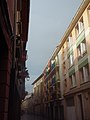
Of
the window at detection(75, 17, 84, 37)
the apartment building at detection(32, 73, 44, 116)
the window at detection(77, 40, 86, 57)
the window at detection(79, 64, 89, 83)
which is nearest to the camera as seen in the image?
the window at detection(79, 64, 89, 83)

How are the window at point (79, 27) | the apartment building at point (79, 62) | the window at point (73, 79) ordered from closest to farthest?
the apartment building at point (79, 62)
the window at point (79, 27)
the window at point (73, 79)

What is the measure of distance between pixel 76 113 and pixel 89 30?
34.0 feet

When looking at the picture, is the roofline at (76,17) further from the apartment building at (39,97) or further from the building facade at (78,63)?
the apartment building at (39,97)

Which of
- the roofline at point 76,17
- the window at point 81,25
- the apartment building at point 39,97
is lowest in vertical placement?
the apartment building at point 39,97

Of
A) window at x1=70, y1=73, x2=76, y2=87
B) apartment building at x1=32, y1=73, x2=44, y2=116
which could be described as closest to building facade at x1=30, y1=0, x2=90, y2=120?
window at x1=70, y1=73, x2=76, y2=87

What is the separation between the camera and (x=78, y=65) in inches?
1006

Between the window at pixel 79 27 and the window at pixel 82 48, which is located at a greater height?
the window at pixel 79 27

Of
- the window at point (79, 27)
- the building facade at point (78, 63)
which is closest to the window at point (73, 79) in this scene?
the building facade at point (78, 63)

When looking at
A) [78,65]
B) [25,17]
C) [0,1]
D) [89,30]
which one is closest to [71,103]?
[78,65]

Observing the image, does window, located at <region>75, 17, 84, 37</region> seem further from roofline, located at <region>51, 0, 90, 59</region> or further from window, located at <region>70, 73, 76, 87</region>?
window, located at <region>70, 73, 76, 87</region>

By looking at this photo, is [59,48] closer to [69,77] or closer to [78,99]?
[69,77]

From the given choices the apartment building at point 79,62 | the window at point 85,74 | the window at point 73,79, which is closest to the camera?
the apartment building at point 79,62

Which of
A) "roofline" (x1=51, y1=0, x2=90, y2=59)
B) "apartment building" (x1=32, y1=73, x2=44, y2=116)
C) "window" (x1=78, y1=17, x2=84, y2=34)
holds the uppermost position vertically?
"roofline" (x1=51, y1=0, x2=90, y2=59)

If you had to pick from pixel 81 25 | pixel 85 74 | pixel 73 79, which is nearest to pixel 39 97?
pixel 73 79
